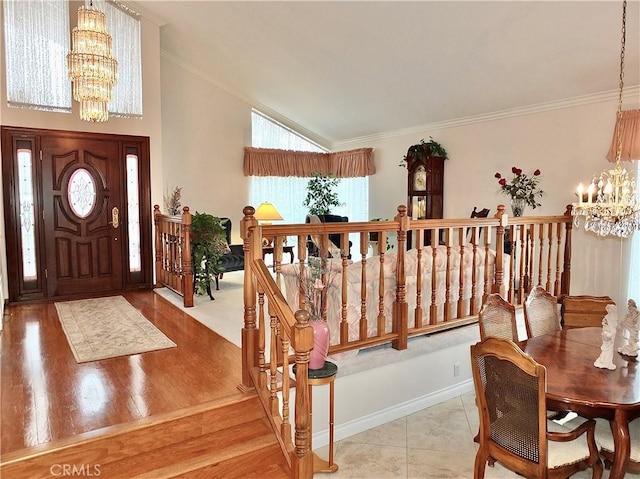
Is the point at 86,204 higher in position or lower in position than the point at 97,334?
higher

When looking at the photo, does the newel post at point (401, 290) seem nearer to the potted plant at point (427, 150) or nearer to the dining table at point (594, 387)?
the dining table at point (594, 387)

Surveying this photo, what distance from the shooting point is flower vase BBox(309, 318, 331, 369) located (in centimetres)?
269

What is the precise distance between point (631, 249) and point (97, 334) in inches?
236

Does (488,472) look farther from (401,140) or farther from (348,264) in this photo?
(401,140)

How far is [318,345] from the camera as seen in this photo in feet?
8.84

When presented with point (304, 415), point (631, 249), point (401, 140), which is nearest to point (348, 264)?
point (304, 415)

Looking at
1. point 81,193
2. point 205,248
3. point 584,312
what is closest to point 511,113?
point 584,312

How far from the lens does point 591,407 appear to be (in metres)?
2.13

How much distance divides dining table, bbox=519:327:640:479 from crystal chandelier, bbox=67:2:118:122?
4221 mm

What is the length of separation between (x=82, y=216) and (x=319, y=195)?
16.1 feet

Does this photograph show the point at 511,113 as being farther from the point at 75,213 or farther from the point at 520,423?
the point at 75,213

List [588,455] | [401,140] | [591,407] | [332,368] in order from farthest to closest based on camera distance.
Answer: [401,140], [332,368], [588,455], [591,407]

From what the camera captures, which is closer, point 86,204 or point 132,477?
point 132,477

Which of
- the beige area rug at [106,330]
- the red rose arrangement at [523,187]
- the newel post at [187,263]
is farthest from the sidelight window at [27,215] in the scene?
the red rose arrangement at [523,187]
